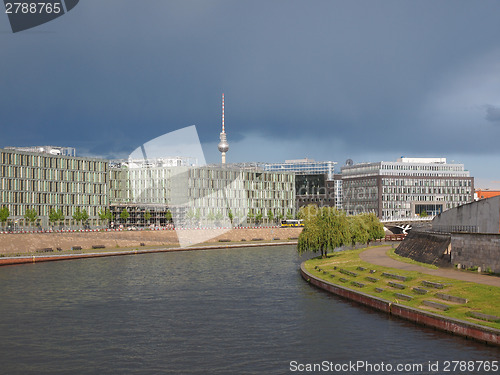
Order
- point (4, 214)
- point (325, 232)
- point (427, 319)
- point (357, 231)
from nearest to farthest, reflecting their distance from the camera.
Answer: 1. point (427, 319)
2. point (325, 232)
3. point (357, 231)
4. point (4, 214)

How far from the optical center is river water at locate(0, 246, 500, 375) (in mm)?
35906

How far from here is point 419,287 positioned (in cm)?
5278

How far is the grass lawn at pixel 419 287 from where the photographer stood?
141 ft

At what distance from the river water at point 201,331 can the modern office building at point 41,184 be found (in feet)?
354

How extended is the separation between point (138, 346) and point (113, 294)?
982 inches

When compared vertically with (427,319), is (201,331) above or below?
below

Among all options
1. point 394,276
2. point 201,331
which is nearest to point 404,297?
point 394,276

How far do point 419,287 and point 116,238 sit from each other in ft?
346

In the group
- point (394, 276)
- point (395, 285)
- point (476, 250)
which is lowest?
point (395, 285)

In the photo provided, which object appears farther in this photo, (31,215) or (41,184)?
(41,184)

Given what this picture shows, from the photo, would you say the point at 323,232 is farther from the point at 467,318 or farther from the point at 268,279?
the point at 467,318

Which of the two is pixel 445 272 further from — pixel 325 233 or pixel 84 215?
pixel 84 215

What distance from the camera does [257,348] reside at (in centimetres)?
3941

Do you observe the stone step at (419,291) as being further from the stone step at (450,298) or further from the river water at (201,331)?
the river water at (201,331)
